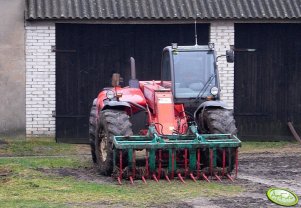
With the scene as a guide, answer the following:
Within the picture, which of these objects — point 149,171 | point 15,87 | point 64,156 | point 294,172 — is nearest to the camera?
point 149,171

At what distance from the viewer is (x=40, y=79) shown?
1856cm

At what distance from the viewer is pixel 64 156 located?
1650 cm

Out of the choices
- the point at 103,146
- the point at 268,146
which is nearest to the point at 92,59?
the point at 268,146

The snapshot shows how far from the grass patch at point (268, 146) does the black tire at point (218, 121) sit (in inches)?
180

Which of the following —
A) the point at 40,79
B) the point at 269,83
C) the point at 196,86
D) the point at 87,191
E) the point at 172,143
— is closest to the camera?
the point at 87,191

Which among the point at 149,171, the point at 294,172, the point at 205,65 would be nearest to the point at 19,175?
the point at 149,171

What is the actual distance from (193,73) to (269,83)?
5.85 m

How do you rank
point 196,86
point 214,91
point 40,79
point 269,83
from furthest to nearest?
1. point 269,83
2. point 40,79
3. point 196,86
4. point 214,91

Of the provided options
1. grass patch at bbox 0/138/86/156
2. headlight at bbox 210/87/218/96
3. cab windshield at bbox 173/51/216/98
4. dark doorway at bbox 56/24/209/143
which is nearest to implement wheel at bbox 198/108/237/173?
headlight at bbox 210/87/218/96

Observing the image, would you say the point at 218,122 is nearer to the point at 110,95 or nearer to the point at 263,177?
the point at 263,177

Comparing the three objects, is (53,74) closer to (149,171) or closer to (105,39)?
(105,39)

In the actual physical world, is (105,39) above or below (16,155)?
above

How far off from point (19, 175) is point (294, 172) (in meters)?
4.22

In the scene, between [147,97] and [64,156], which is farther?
[64,156]
